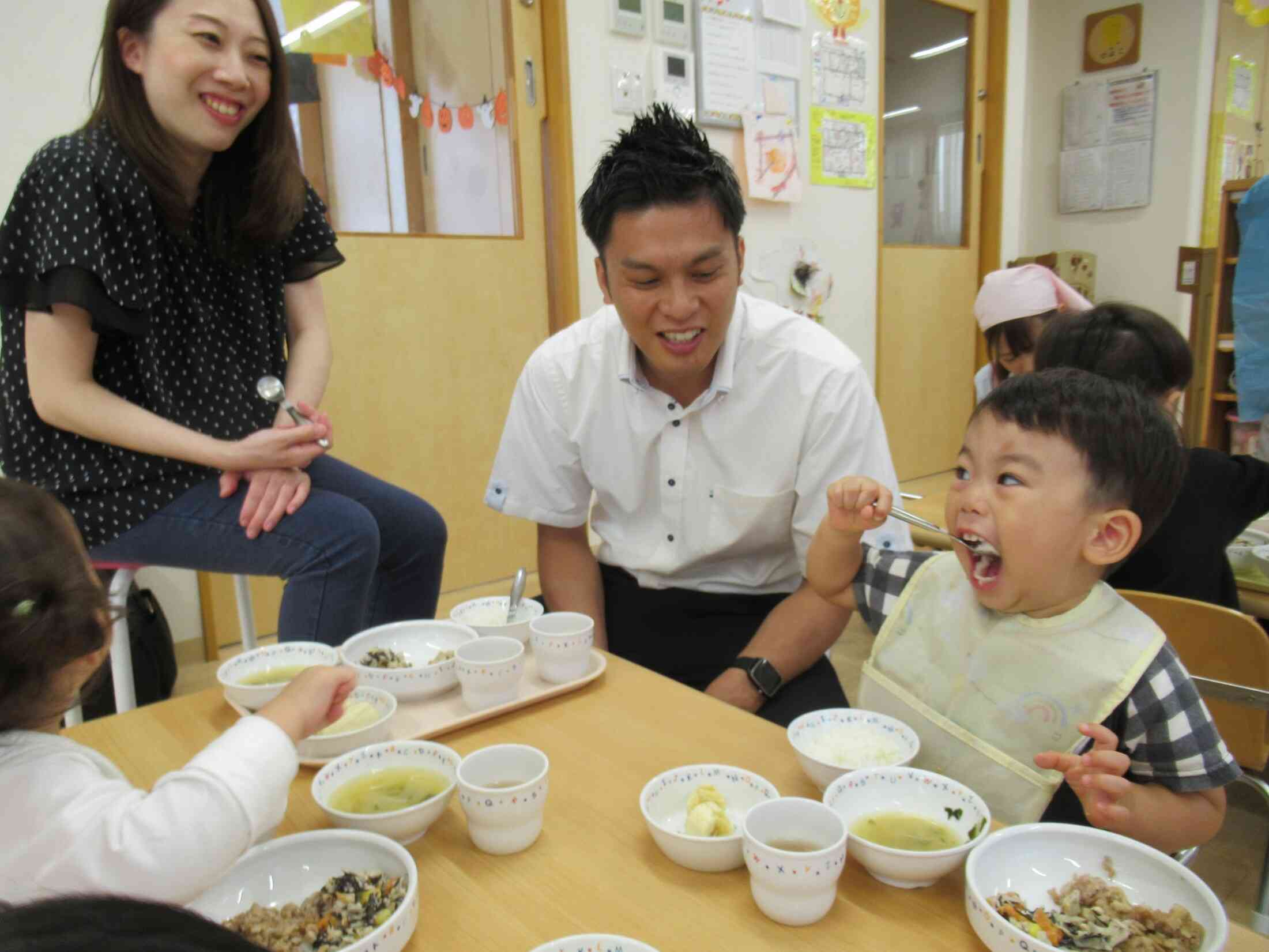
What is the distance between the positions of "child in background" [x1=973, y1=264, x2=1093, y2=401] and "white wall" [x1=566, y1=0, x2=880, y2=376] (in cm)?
75

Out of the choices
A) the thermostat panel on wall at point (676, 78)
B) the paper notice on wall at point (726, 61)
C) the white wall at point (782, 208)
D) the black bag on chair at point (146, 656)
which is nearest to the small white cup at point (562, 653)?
the black bag on chair at point (146, 656)

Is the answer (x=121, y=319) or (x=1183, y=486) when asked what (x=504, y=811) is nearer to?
(x=121, y=319)

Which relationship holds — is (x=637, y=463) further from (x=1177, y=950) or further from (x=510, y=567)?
(x=510, y=567)

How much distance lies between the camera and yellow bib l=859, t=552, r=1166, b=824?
2.88 ft

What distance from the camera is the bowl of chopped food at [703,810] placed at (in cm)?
71

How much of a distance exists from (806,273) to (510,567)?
1.73 m

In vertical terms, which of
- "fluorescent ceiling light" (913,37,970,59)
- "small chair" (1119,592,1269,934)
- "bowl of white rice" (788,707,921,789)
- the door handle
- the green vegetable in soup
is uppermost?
"fluorescent ceiling light" (913,37,970,59)

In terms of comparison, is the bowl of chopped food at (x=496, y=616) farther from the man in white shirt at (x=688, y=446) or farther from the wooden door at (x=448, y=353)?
the wooden door at (x=448, y=353)

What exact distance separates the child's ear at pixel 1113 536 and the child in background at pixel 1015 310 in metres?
1.55

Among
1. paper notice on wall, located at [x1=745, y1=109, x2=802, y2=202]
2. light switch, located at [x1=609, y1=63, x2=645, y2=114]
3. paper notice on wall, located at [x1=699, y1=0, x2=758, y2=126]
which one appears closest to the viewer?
light switch, located at [x1=609, y1=63, x2=645, y2=114]

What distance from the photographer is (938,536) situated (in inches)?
63.6

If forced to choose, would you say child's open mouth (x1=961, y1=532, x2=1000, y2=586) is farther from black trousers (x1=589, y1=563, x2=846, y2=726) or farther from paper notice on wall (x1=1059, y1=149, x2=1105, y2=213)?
paper notice on wall (x1=1059, y1=149, x2=1105, y2=213)

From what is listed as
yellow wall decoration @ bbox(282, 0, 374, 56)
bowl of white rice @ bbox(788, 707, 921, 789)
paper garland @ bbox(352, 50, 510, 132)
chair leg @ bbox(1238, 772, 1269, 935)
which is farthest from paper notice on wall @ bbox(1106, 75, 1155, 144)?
bowl of white rice @ bbox(788, 707, 921, 789)

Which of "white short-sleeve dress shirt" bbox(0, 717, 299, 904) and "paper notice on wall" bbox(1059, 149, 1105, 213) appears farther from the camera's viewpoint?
"paper notice on wall" bbox(1059, 149, 1105, 213)
